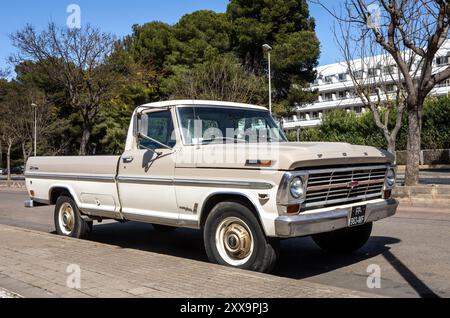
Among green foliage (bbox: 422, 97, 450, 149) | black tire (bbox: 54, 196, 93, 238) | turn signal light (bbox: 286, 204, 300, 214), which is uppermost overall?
green foliage (bbox: 422, 97, 450, 149)

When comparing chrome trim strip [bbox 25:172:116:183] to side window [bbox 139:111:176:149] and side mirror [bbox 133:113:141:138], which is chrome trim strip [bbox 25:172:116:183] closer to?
side mirror [bbox 133:113:141:138]

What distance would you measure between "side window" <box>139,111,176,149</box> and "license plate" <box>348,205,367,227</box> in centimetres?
247

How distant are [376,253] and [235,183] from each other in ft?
9.14

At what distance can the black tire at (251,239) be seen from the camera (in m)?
6.03

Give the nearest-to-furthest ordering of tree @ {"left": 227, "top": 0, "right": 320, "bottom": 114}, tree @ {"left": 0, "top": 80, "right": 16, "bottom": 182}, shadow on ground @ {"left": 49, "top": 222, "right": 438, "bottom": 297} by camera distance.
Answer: shadow on ground @ {"left": 49, "top": 222, "right": 438, "bottom": 297} → tree @ {"left": 227, "top": 0, "right": 320, "bottom": 114} → tree @ {"left": 0, "top": 80, "right": 16, "bottom": 182}

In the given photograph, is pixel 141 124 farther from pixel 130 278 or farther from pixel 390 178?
pixel 390 178

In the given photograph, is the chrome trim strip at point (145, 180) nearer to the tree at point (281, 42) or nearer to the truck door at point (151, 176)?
the truck door at point (151, 176)

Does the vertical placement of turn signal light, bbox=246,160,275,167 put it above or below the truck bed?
above

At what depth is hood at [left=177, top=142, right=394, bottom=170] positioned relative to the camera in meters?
5.84

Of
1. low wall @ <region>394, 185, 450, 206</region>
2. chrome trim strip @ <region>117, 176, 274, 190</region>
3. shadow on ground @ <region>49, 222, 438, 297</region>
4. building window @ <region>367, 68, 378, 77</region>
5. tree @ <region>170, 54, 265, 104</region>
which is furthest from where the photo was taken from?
tree @ <region>170, 54, 265, 104</region>

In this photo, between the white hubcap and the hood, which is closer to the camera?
the hood

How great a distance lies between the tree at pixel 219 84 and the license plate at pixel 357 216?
2446 centimetres

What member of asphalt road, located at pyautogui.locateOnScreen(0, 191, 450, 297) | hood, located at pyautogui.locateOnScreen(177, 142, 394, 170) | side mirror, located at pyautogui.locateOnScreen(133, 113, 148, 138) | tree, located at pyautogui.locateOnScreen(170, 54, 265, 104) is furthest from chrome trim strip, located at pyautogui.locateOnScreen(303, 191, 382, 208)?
tree, located at pyautogui.locateOnScreen(170, 54, 265, 104)

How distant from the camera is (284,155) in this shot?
5.82 m
